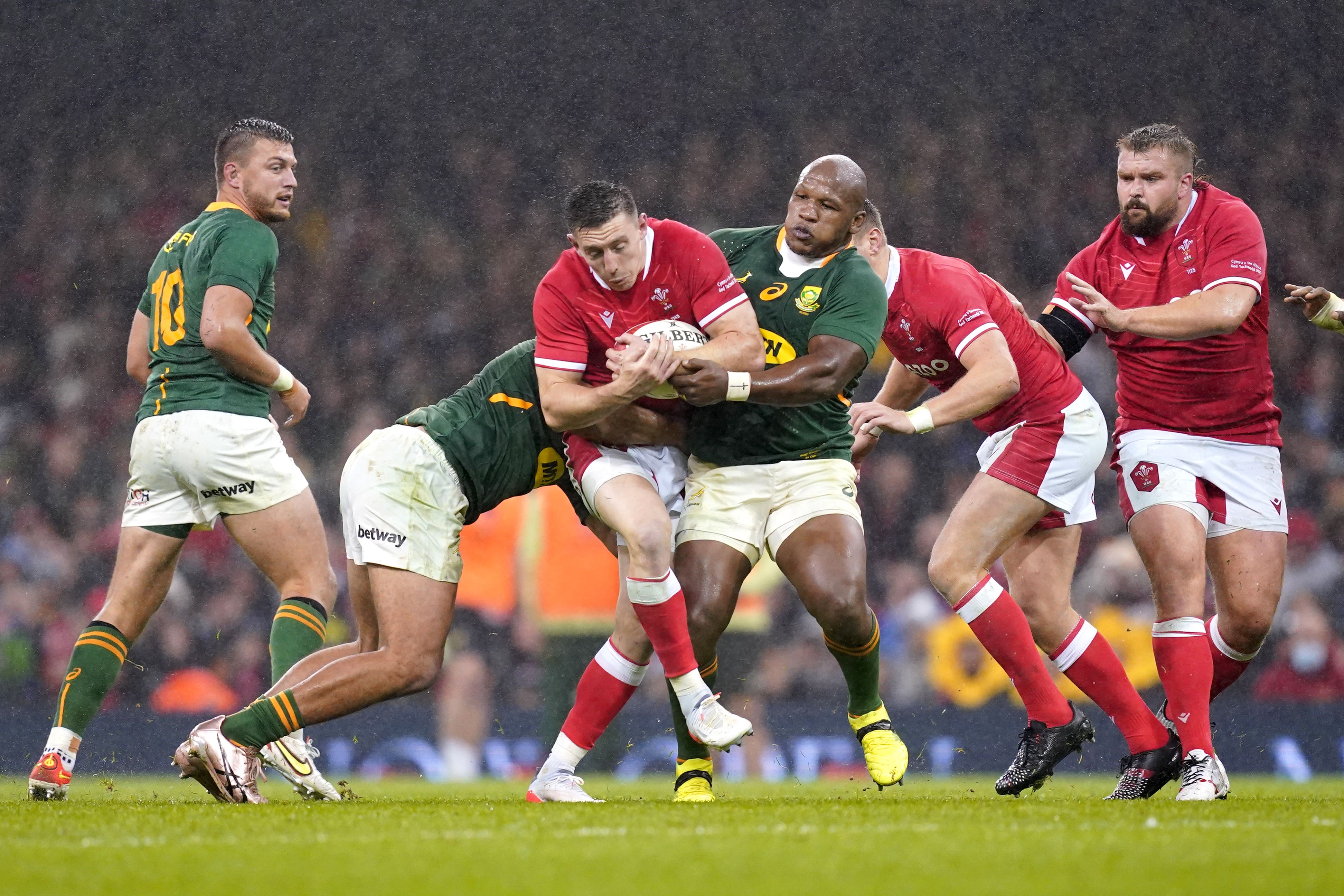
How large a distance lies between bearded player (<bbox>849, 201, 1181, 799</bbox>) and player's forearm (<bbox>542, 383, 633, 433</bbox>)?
781mm

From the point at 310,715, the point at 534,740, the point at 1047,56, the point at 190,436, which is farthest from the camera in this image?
the point at 1047,56

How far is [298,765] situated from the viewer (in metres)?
4.66

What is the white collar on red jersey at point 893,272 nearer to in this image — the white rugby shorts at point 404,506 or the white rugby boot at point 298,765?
the white rugby shorts at point 404,506

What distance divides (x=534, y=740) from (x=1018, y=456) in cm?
414

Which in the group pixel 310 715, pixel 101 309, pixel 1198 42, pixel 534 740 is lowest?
pixel 534 740

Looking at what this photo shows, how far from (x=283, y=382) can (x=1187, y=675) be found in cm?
309

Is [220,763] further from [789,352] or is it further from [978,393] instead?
[978,393]

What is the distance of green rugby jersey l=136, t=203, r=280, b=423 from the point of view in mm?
4906

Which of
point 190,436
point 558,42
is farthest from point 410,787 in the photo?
point 558,42

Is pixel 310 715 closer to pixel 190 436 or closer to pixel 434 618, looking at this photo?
pixel 434 618

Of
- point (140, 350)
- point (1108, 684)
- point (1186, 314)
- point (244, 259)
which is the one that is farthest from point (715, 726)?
point (140, 350)

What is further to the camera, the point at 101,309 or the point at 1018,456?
the point at 101,309

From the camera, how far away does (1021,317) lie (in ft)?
16.7

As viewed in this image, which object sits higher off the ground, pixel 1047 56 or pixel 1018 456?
pixel 1047 56
